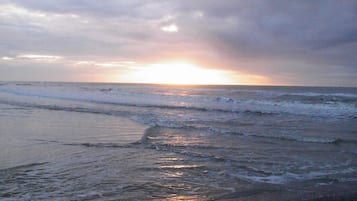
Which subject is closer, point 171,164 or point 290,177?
point 290,177

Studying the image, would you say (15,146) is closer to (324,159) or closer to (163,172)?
(163,172)

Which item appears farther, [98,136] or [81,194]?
[98,136]

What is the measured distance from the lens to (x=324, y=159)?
8945mm

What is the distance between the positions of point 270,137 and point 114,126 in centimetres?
630

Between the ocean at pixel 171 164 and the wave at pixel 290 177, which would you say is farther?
the wave at pixel 290 177

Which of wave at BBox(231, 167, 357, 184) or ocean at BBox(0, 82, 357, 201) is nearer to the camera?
ocean at BBox(0, 82, 357, 201)

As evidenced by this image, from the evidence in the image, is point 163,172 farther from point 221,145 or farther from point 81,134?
point 81,134

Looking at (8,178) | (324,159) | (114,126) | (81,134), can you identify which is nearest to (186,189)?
(8,178)

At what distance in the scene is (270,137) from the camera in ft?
40.5

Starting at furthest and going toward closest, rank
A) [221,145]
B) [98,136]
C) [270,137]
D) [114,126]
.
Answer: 1. [114,126]
2. [270,137]
3. [98,136]
4. [221,145]

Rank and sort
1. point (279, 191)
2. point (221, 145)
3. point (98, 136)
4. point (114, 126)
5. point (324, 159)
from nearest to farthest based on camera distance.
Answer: point (279, 191) → point (324, 159) → point (221, 145) → point (98, 136) → point (114, 126)

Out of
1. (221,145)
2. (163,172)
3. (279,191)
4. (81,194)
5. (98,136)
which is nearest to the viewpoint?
(81,194)

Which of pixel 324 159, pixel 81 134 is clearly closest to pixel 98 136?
pixel 81 134

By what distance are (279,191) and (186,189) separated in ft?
5.42
